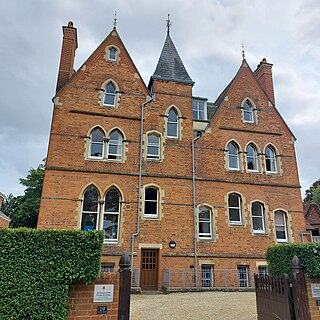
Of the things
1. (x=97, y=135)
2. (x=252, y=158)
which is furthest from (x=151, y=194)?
(x=252, y=158)

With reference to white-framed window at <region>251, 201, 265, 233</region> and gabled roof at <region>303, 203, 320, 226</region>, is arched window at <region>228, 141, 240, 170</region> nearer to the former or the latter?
white-framed window at <region>251, 201, 265, 233</region>

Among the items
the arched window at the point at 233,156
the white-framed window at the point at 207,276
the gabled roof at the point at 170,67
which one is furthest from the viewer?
the gabled roof at the point at 170,67

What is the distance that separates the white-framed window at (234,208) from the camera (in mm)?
17328

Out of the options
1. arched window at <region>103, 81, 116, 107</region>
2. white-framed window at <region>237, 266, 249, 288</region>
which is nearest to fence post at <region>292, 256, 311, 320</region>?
white-framed window at <region>237, 266, 249, 288</region>

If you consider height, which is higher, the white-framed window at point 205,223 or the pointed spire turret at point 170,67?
the pointed spire turret at point 170,67

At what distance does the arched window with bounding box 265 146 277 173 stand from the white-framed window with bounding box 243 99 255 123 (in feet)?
7.52

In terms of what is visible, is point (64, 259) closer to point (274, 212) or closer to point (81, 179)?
point (81, 179)

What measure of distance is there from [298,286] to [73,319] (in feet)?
15.4

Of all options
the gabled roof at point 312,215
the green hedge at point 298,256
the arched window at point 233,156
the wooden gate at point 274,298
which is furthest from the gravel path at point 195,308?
the gabled roof at point 312,215

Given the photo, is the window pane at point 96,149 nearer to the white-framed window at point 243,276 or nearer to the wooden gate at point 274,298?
the white-framed window at point 243,276

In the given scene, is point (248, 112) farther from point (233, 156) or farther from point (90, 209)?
point (90, 209)

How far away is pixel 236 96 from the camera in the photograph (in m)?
20.1

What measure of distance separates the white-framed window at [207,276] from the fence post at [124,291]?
1112 cm

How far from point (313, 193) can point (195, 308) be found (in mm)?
52895
